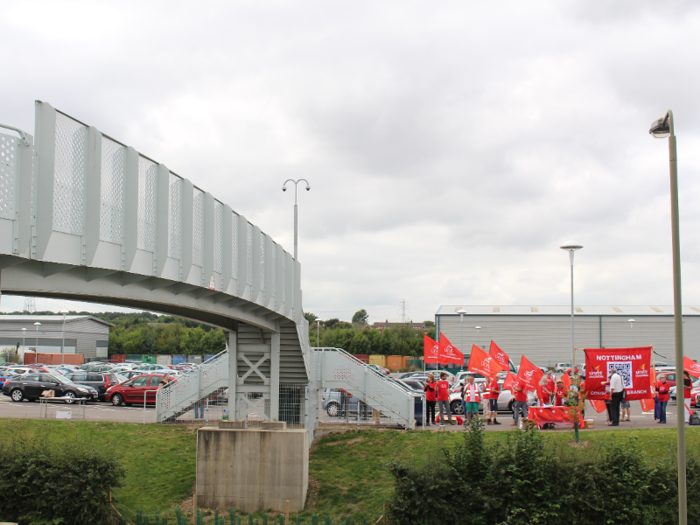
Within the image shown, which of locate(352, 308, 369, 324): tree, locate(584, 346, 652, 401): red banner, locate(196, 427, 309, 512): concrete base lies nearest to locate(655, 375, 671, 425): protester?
locate(584, 346, 652, 401): red banner

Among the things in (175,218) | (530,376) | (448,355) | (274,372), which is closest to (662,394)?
(530,376)

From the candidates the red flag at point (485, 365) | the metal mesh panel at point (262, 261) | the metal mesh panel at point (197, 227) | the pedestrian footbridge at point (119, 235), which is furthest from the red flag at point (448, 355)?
the metal mesh panel at point (197, 227)

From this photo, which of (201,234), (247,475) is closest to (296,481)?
(247,475)

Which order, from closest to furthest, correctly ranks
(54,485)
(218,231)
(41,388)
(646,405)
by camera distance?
1. (54,485)
2. (218,231)
3. (646,405)
4. (41,388)

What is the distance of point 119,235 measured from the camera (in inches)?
394

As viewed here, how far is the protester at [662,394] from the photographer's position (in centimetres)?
1941

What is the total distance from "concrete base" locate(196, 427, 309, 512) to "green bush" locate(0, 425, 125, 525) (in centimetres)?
347

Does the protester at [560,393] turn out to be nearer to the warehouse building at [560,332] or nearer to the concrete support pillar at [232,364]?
the concrete support pillar at [232,364]

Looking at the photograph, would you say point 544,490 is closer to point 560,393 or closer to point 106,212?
point 560,393

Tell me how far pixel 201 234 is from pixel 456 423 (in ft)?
42.3

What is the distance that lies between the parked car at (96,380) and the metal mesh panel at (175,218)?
21.5 metres

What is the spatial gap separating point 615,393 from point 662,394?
1829mm

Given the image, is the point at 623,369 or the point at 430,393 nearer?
the point at 623,369

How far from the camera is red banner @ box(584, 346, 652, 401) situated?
1809cm
